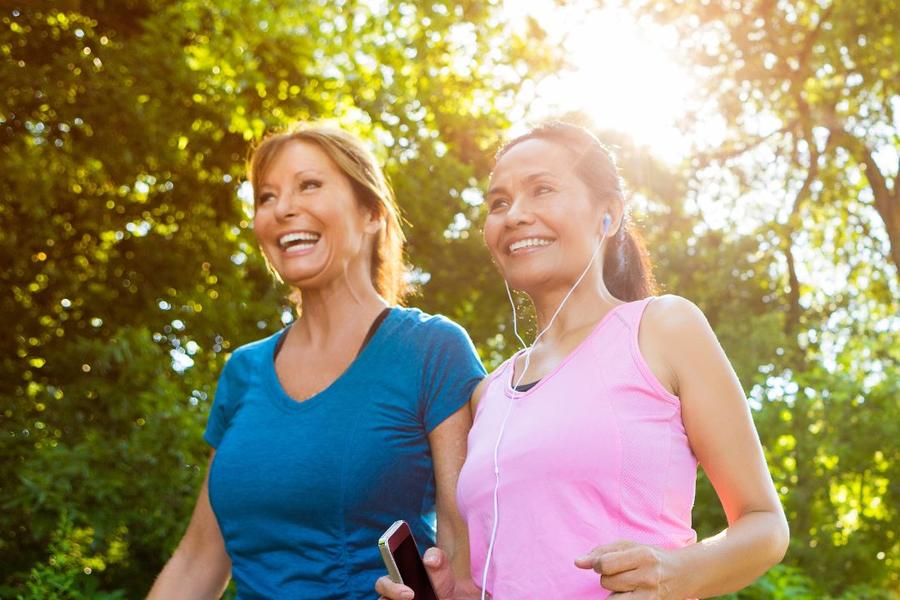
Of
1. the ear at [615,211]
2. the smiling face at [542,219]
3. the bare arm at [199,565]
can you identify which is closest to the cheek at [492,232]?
the smiling face at [542,219]

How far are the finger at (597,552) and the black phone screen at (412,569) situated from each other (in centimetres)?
48

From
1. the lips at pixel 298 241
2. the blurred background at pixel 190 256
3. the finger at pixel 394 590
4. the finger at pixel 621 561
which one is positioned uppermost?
the blurred background at pixel 190 256

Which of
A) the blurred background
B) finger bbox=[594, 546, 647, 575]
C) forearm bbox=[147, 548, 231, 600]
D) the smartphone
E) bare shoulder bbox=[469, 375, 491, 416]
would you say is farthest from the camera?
the blurred background

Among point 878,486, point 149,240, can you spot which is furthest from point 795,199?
point 149,240

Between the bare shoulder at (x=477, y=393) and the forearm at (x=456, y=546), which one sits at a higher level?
the bare shoulder at (x=477, y=393)

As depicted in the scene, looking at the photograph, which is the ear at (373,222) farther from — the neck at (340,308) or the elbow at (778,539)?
the elbow at (778,539)

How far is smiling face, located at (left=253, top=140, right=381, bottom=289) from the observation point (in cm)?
285

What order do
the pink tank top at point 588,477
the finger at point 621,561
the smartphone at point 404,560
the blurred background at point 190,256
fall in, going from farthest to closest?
the blurred background at point 190,256 < the smartphone at point 404,560 < the pink tank top at point 588,477 < the finger at point 621,561

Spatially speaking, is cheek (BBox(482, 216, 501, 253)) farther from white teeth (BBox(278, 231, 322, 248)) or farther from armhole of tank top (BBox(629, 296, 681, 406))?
white teeth (BBox(278, 231, 322, 248))

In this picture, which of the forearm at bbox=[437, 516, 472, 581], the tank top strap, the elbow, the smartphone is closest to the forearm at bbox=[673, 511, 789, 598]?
the elbow

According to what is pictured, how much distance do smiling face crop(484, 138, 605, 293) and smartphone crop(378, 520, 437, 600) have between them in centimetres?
59

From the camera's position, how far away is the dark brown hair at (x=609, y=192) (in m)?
2.46

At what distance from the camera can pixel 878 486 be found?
853 cm

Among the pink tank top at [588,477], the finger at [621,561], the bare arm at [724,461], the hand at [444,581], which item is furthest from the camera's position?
the hand at [444,581]
